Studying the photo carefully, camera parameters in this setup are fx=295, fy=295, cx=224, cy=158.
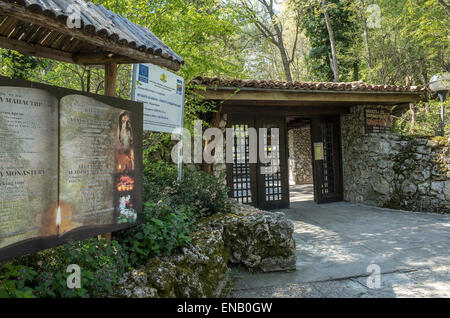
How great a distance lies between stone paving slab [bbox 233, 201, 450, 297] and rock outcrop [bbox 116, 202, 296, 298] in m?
0.20

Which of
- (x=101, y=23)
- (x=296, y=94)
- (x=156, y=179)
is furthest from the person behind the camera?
(x=296, y=94)

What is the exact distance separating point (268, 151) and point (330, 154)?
84.8 inches

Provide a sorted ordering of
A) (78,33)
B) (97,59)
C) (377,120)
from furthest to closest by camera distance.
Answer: (377,120)
(97,59)
(78,33)

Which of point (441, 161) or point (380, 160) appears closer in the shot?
point (441, 161)

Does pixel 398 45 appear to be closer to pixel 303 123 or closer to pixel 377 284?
pixel 303 123

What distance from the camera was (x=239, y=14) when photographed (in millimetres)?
5789

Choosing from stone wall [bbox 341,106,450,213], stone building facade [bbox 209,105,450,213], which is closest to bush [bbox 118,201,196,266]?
stone building facade [bbox 209,105,450,213]

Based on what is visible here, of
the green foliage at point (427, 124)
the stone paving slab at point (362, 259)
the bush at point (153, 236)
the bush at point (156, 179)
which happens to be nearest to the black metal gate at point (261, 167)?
the stone paving slab at point (362, 259)

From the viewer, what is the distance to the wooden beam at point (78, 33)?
1697mm

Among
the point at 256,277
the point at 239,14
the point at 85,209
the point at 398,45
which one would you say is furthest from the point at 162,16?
the point at 398,45

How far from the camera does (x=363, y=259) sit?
388 cm

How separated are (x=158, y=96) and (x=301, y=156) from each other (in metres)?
10.4

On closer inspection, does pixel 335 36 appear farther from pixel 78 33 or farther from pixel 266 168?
pixel 78 33

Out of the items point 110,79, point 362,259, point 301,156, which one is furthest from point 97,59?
point 301,156
